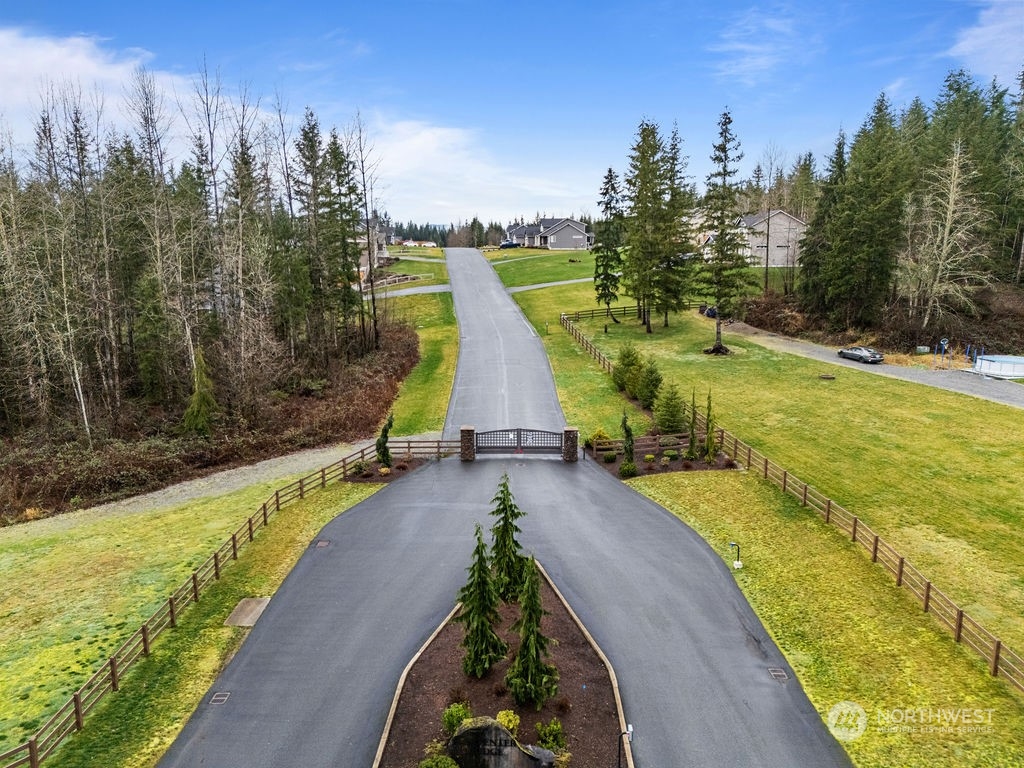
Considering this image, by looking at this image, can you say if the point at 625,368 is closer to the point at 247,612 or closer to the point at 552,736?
the point at 247,612

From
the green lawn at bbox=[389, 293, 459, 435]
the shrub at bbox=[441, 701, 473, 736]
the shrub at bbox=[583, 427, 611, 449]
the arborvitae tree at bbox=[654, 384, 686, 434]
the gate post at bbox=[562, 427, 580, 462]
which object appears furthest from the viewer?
the green lawn at bbox=[389, 293, 459, 435]

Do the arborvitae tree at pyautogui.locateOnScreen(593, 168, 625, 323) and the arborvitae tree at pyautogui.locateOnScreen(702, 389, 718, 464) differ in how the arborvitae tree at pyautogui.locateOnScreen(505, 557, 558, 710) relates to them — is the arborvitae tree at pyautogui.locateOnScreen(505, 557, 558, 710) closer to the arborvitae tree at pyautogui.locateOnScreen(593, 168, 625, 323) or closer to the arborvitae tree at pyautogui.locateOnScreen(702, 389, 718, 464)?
the arborvitae tree at pyautogui.locateOnScreen(702, 389, 718, 464)

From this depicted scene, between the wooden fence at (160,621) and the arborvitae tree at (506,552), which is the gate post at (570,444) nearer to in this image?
the wooden fence at (160,621)

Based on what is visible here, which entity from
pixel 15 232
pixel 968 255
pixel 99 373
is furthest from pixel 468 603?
pixel 968 255

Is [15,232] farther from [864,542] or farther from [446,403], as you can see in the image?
[864,542]

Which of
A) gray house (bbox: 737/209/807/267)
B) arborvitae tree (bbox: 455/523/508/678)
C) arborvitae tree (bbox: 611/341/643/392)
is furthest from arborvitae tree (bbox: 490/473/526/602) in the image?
gray house (bbox: 737/209/807/267)

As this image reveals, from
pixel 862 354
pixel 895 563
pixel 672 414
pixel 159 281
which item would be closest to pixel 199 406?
pixel 159 281
